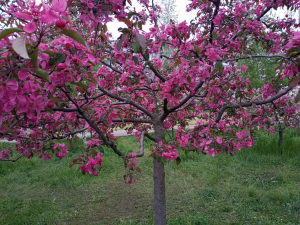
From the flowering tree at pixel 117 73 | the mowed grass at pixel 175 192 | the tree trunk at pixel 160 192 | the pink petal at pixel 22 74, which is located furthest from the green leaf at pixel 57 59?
the mowed grass at pixel 175 192

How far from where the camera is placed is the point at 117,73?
2938mm

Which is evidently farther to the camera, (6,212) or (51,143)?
(6,212)

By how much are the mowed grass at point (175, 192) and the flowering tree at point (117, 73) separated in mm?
853

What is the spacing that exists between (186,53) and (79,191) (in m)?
3.30

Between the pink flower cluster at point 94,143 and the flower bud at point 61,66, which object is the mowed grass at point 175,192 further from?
the flower bud at point 61,66

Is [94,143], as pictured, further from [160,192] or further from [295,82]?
[295,82]

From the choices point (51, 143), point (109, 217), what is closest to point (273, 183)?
point (109, 217)

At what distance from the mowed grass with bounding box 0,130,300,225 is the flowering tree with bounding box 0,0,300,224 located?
0.85m

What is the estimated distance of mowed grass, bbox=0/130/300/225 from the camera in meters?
3.14

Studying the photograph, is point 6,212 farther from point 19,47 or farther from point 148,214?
point 19,47

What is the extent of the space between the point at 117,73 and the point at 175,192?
221 cm

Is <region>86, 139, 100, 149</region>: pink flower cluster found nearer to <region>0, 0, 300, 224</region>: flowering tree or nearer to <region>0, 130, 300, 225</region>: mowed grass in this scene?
<region>0, 0, 300, 224</region>: flowering tree

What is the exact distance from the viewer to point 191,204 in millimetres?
3463

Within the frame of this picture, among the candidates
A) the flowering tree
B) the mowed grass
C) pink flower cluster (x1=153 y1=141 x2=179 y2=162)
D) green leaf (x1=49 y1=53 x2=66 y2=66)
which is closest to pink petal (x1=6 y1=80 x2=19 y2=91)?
the flowering tree
